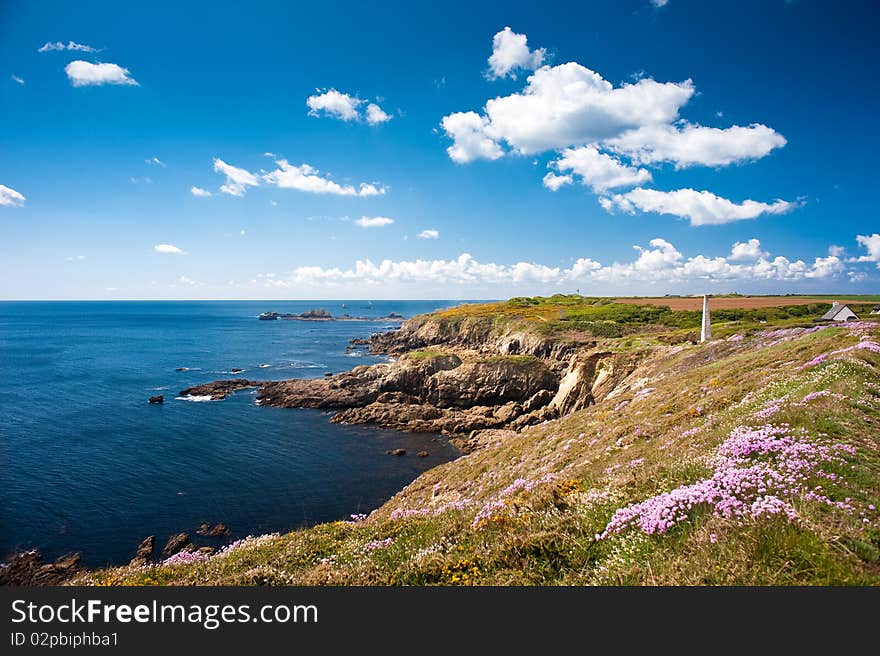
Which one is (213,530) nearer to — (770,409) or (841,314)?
(770,409)

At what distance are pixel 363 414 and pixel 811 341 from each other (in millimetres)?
46002

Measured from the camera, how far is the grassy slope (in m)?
5.04

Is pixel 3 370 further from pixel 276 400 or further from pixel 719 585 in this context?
pixel 719 585

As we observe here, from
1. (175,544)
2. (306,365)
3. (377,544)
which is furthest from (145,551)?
(306,365)

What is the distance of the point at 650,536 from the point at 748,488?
80.1 inches

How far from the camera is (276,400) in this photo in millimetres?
60688

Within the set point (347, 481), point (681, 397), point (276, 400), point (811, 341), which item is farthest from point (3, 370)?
point (811, 341)

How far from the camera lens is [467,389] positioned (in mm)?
56719

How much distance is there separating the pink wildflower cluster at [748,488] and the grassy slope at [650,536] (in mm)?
103

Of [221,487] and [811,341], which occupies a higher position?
[811,341]

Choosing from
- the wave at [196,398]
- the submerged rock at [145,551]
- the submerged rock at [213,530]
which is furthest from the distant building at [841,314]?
the wave at [196,398]

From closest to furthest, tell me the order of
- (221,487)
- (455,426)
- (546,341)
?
1. (221,487)
2. (455,426)
3. (546,341)

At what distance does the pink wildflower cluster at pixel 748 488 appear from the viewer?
601 cm

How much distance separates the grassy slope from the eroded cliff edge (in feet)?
90.4
